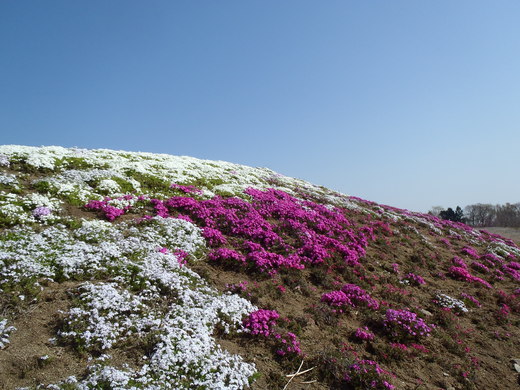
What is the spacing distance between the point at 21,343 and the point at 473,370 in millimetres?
14774

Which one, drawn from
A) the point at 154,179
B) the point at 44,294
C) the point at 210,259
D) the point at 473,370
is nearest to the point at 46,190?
the point at 154,179

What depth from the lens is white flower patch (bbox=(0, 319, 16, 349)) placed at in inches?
286

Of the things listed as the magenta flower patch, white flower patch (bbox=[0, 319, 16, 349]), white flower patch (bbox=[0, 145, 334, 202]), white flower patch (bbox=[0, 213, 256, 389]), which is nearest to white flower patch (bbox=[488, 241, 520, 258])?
the magenta flower patch

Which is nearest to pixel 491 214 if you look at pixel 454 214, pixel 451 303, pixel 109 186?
pixel 454 214

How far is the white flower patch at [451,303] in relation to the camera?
14.8 meters

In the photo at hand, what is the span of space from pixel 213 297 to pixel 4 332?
6.20 meters

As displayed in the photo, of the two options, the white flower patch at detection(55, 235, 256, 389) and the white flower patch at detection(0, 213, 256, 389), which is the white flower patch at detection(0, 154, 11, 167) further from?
the white flower patch at detection(55, 235, 256, 389)

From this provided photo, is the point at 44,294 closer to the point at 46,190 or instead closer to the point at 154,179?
the point at 46,190

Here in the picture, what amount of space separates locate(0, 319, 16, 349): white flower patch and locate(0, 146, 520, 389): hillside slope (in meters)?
0.03

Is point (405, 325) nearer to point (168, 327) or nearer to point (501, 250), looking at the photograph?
point (168, 327)

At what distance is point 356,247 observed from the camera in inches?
769

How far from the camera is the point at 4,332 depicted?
758cm

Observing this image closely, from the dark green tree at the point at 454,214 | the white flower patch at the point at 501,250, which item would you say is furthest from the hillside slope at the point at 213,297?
the dark green tree at the point at 454,214

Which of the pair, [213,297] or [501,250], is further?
[501,250]
